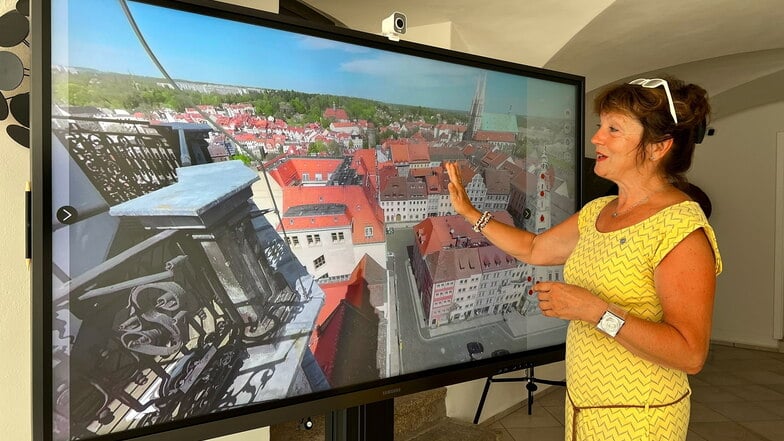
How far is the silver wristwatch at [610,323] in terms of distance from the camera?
135cm

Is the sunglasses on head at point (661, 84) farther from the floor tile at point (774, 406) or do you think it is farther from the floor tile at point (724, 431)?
the floor tile at point (774, 406)

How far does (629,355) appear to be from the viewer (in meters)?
1.49

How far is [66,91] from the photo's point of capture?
111 centimetres

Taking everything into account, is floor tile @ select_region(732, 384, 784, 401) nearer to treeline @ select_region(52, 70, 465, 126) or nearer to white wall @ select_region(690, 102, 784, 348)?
white wall @ select_region(690, 102, 784, 348)

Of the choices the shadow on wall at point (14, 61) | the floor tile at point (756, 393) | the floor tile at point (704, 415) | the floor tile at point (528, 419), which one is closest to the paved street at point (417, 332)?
the shadow on wall at point (14, 61)

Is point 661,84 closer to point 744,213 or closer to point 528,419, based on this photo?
point 528,419

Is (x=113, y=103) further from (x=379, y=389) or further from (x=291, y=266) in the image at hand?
(x=379, y=389)

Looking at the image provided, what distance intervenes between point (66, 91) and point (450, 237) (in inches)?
43.1

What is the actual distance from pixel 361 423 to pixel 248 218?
0.77m

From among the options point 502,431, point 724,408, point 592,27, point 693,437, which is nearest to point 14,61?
point 592,27

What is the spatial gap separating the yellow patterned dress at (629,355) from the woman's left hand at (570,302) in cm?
13

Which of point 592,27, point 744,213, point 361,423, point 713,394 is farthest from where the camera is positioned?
point 744,213

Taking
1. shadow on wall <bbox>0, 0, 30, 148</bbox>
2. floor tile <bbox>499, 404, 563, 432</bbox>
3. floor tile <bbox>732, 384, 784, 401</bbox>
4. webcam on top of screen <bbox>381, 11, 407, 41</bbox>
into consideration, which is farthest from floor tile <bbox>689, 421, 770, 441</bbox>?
shadow on wall <bbox>0, 0, 30, 148</bbox>

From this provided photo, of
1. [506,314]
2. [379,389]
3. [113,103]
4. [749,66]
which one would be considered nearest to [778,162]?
[749,66]
